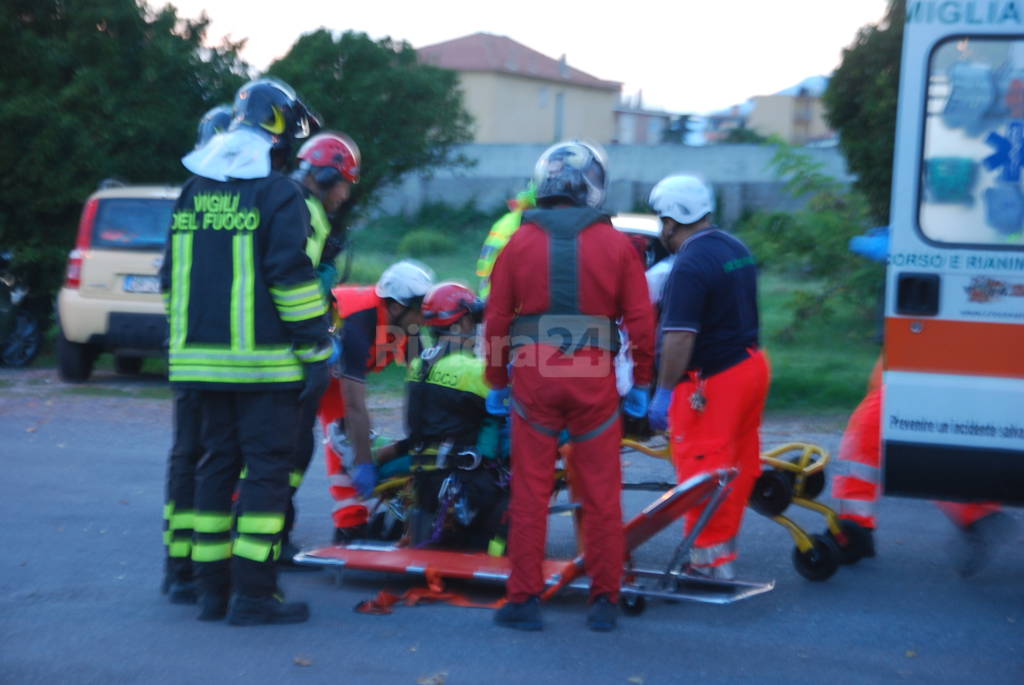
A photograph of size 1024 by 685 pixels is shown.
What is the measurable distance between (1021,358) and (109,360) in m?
12.0

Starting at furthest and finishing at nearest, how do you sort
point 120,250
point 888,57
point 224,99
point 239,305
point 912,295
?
point 224,99 → point 888,57 → point 120,250 → point 912,295 → point 239,305

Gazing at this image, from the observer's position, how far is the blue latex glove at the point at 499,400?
17.8ft

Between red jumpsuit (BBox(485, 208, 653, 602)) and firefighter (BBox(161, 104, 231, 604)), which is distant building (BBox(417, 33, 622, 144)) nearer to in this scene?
firefighter (BBox(161, 104, 231, 604))

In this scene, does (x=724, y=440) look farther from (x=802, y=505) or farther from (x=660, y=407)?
(x=802, y=505)

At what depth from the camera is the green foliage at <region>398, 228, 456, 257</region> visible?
3303cm

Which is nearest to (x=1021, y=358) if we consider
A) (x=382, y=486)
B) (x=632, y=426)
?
(x=632, y=426)

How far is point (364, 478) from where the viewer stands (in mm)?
6047

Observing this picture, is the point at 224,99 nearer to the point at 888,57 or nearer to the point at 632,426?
the point at 888,57

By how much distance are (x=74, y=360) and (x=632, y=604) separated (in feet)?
29.3

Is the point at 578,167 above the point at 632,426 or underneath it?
above

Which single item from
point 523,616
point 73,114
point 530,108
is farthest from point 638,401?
point 530,108

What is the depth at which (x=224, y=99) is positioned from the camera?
16453mm

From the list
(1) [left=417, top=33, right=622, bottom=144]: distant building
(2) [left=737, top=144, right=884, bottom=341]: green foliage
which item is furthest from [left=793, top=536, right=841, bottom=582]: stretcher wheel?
(1) [left=417, top=33, right=622, bottom=144]: distant building

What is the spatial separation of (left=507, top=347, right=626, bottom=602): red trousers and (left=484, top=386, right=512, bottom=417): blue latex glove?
19cm
